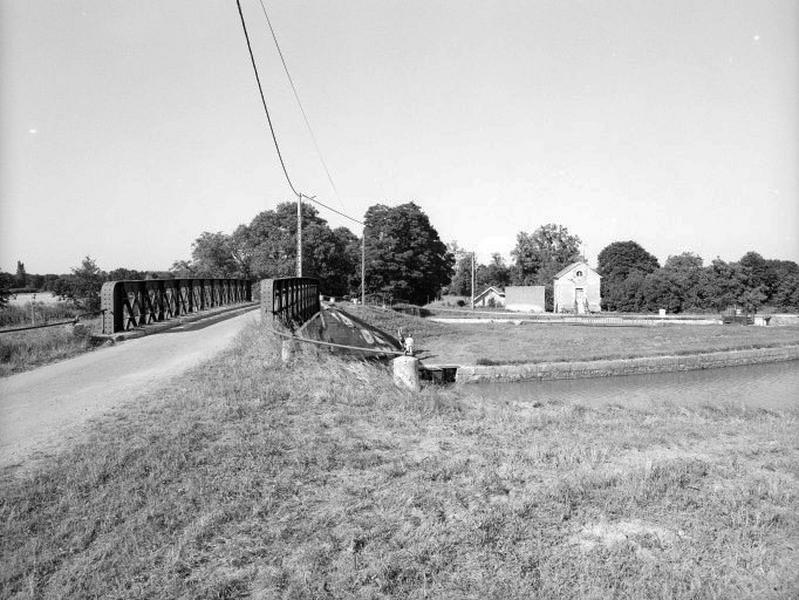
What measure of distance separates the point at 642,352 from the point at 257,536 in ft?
84.2

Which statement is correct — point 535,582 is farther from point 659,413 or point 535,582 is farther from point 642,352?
point 642,352

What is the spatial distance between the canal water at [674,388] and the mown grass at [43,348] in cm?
1036

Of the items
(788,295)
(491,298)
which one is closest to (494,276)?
(491,298)

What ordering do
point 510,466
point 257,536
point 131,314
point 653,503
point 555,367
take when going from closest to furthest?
1. point 257,536
2. point 653,503
3. point 510,466
4. point 131,314
5. point 555,367

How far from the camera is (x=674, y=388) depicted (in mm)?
19703

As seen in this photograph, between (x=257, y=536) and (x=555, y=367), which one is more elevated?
(x=257, y=536)

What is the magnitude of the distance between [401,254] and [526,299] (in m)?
17.7

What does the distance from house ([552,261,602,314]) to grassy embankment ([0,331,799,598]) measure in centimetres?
5398

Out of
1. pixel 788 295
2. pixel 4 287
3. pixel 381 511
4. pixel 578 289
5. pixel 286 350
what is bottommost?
pixel 381 511

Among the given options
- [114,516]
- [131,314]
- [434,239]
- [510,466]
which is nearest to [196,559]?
[114,516]

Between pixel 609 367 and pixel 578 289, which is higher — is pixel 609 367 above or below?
below

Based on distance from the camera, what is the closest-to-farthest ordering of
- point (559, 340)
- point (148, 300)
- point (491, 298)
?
point (148, 300) → point (559, 340) → point (491, 298)

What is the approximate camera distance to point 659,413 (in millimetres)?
9336

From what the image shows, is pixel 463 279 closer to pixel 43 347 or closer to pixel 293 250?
pixel 293 250
